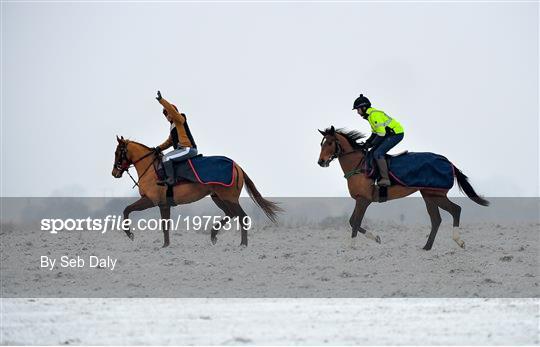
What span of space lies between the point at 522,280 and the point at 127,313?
6.76 metres

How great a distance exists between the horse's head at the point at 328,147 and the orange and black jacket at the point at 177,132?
237 cm

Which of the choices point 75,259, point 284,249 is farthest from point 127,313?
point 284,249

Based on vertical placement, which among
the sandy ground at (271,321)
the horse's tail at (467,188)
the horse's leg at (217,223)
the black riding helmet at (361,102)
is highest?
the black riding helmet at (361,102)

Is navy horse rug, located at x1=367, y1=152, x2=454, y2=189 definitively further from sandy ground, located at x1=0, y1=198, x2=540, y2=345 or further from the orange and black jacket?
the orange and black jacket

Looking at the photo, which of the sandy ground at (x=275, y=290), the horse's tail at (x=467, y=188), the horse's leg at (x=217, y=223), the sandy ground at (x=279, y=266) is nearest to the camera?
the sandy ground at (x=275, y=290)

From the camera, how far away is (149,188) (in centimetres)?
2006

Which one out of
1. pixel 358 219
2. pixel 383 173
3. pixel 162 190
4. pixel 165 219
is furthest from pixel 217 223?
pixel 383 173

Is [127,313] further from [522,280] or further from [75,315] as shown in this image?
[522,280]

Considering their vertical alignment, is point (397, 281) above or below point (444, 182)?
below

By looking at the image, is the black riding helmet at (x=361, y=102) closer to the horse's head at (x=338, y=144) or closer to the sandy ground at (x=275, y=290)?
the horse's head at (x=338, y=144)

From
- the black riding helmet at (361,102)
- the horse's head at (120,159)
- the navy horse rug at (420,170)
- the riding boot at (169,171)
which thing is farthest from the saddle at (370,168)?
the horse's head at (120,159)

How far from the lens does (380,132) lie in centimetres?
1950

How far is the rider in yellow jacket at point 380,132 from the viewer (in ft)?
63.1

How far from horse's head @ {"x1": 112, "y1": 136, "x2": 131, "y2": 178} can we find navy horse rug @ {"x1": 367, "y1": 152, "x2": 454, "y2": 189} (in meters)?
4.60
